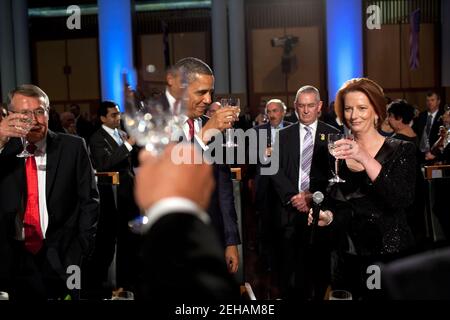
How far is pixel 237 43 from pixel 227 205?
10.6 metres

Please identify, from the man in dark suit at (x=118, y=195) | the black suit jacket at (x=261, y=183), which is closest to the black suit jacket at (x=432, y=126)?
the black suit jacket at (x=261, y=183)

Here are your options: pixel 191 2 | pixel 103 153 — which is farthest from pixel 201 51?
pixel 103 153

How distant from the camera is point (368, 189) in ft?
7.25

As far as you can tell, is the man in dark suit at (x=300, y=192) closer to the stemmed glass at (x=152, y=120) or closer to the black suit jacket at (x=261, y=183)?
the black suit jacket at (x=261, y=183)

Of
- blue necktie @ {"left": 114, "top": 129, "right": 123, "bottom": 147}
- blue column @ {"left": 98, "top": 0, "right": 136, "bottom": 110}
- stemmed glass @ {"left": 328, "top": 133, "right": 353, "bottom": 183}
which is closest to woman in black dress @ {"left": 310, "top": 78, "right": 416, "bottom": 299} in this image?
stemmed glass @ {"left": 328, "top": 133, "right": 353, "bottom": 183}

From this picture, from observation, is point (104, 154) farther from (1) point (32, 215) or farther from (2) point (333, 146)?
(2) point (333, 146)

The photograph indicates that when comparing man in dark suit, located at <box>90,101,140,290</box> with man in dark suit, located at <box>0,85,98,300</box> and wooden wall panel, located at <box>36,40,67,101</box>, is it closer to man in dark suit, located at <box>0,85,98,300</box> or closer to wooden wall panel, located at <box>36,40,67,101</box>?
man in dark suit, located at <box>0,85,98,300</box>

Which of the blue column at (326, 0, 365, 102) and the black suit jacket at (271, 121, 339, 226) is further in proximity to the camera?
the blue column at (326, 0, 365, 102)

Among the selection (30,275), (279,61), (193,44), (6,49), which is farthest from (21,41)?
(30,275)

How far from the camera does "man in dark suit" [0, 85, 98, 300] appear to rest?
233 centimetres

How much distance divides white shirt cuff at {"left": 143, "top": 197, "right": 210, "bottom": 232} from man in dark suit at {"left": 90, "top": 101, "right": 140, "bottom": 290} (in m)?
3.28

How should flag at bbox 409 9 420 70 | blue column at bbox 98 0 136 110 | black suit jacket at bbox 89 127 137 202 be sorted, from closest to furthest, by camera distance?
black suit jacket at bbox 89 127 137 202 → blue column at bbox 98 0 136 110 → flag at bbox 409 9 420 70

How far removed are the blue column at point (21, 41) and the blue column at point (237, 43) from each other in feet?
16.7
